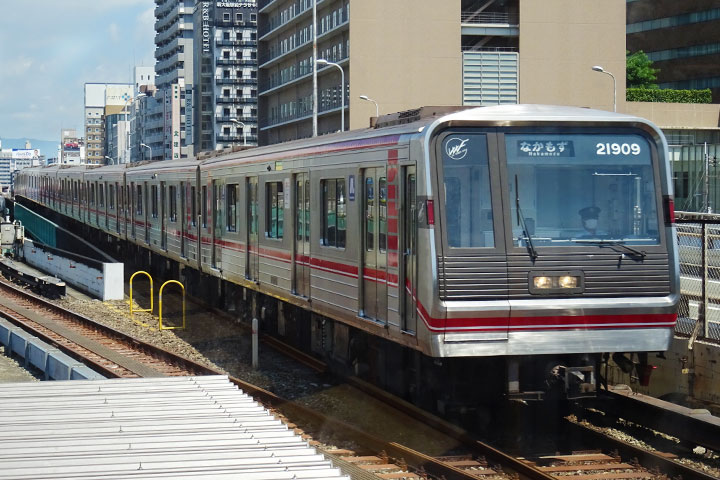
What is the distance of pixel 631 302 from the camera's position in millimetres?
8977

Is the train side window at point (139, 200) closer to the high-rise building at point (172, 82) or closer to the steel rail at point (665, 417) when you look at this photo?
the steel rail at point (665, 417)

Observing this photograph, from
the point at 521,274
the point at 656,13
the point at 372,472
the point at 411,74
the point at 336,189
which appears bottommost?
the point at 372,472

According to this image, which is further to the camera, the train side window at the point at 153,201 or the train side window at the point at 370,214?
the train side window at the point at 153,201

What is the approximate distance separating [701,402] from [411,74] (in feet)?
146

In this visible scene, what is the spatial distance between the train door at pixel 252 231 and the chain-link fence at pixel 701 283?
609cm

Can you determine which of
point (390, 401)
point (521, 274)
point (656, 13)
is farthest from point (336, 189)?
point (656, 13)

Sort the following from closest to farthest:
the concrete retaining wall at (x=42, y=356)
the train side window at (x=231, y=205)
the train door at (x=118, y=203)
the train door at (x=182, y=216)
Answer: the concrete retaining wall at (x=42, y=356)
the train side window at (x=231, y=205)
the train door at (x=182, y=216)
the train door at (x=118, y=203)

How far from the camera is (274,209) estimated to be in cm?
1458

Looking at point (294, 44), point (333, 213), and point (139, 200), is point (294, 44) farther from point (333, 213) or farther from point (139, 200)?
point (333, 213)

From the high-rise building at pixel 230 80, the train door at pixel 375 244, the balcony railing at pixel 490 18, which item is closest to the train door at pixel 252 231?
the train door at pixel 375 244

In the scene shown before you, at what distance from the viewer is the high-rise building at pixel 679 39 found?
67.5 m

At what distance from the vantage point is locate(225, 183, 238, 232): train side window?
1697 cm

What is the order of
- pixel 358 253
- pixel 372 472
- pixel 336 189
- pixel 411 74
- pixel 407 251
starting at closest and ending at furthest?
pixel 372 472 < pixel 407 251 < pixel 358 253 < pixel 336 189 < pixel 411 74

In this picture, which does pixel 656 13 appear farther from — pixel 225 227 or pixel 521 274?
pixel 521 274
